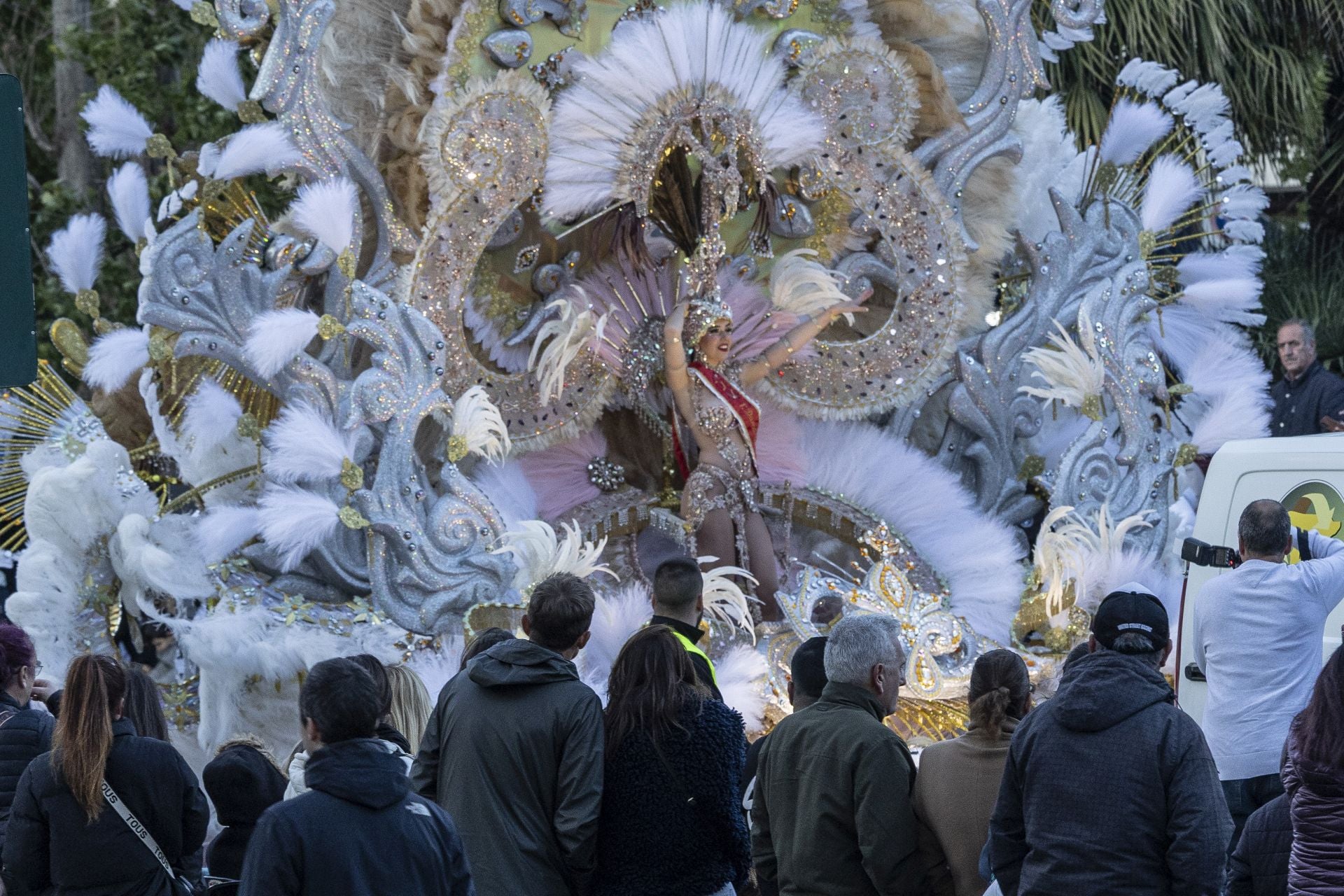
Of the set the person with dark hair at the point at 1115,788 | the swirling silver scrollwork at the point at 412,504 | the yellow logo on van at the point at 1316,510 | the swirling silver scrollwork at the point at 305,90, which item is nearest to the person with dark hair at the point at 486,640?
the person with dark hair at the point at 1115,788

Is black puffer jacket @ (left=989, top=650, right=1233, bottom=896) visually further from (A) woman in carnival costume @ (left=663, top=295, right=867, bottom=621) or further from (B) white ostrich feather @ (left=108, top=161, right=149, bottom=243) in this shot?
(B) white ostrich feather @ (left=108, top=161, right=149, bottom=243)

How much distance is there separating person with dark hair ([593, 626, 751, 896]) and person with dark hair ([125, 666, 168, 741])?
1178mm

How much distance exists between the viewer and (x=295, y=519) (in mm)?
7879

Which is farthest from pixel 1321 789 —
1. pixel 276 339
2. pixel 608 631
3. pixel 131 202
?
pixel 131 202

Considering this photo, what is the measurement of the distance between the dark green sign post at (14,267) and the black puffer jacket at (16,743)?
5.78ft

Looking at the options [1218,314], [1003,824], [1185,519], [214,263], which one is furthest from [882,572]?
[1003,824]

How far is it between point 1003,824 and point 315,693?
65.3 inches

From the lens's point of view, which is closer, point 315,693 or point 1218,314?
point 315,693

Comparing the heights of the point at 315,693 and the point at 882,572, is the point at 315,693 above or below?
below

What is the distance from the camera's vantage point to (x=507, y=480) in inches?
355

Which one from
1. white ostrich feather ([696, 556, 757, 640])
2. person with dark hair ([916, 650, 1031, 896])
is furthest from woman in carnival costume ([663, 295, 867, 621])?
person with dark hair ([916, 650, 1031, 896])

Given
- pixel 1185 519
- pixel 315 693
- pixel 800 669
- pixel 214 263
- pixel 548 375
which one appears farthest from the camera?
pixel 1185 519

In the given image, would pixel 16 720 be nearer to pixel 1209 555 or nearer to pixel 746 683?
pixel 746 683

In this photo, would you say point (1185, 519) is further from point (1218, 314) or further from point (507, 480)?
point (507, 480)
